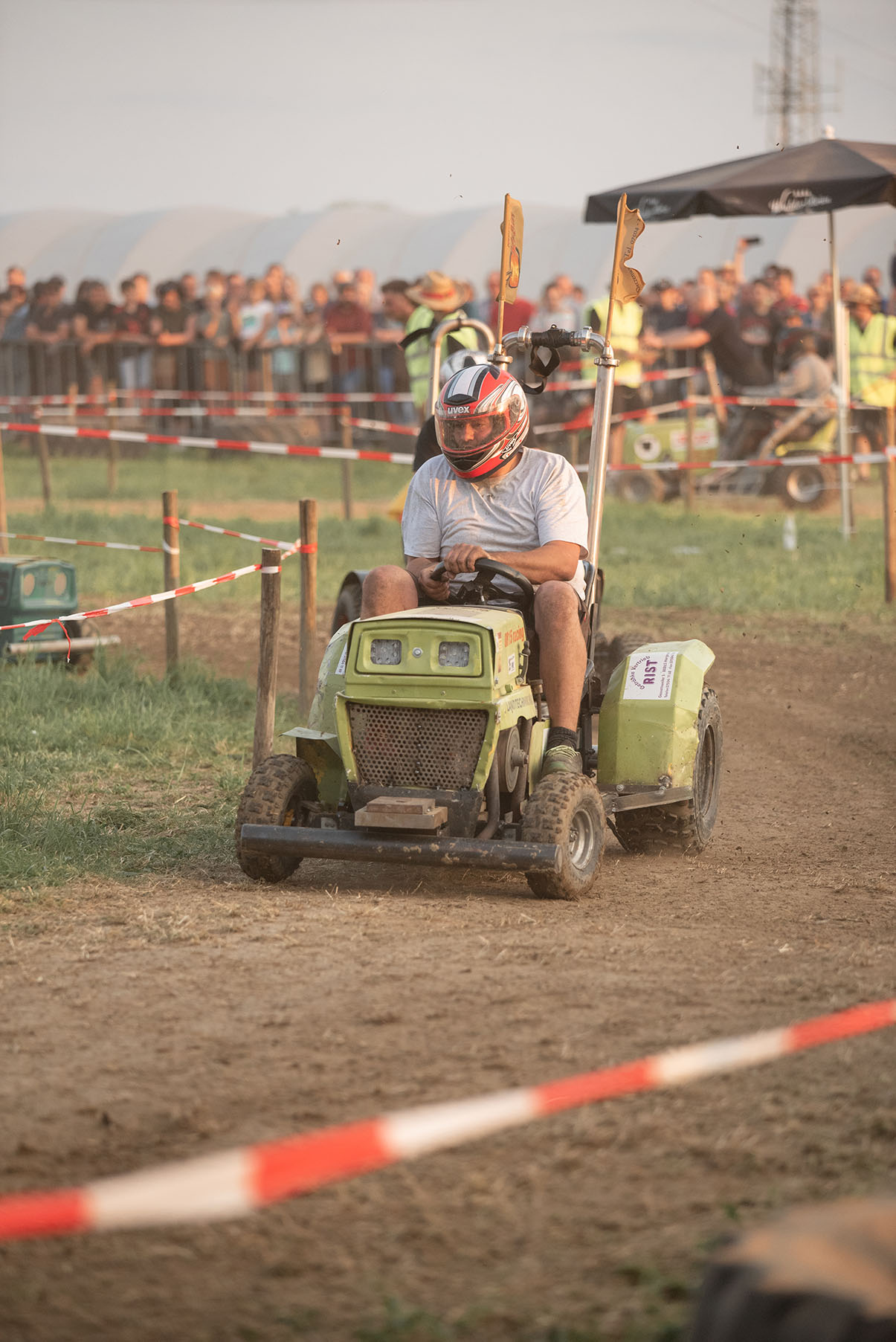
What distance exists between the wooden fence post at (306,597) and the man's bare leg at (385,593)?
217cm

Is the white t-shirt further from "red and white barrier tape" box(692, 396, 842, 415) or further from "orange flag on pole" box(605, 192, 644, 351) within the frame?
"red and white barrier tape" box(692, 396, 842, 415)

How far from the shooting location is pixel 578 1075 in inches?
148

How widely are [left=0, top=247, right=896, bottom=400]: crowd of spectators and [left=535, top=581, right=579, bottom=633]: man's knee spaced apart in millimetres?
15719

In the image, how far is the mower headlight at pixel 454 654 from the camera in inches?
218

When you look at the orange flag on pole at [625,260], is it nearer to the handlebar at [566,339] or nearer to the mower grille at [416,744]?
the handlebar at [566,339]

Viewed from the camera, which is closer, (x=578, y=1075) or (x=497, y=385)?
(x=578, y=1075)

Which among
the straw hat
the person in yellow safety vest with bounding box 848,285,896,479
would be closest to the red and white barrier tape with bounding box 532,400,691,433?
the person in yellow safety vest with bounding box 848,285,896,479

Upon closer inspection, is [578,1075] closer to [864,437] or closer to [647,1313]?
[647,1313]

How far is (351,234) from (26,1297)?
32331 millimetres

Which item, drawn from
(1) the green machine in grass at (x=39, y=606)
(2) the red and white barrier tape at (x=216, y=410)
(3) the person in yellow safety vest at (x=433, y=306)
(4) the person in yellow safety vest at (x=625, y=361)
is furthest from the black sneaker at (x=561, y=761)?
(2) the red and white barrier tape at (x=216, y=410)

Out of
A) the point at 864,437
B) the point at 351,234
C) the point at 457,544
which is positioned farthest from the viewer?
the point at 351,234

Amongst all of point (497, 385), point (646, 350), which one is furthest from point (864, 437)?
point (497, 385)

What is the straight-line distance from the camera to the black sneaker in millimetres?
5762

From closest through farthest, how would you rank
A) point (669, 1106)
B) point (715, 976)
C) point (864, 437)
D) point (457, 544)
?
point (669, 1106), point (715, 976), point (457, 544), point (864, 437)
